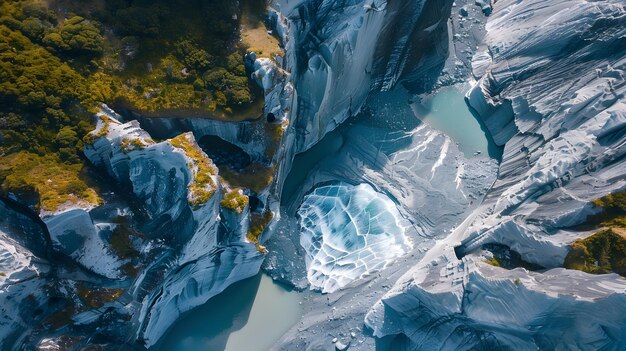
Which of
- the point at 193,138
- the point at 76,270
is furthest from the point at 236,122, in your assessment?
the point at 76,270

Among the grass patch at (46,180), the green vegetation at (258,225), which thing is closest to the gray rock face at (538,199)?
the green vegetation at (258,225)

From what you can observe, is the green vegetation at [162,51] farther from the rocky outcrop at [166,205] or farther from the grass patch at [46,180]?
the grass patch at [46,180]

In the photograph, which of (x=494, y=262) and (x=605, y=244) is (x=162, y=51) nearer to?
(x=494, y=262)

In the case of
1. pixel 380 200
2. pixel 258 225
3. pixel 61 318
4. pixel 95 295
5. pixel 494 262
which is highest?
pixel 494 262

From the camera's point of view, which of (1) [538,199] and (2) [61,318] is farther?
(1) [538,199]

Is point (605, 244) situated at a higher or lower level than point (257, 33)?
lower

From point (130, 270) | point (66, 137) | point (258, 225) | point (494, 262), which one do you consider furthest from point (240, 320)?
point (494, 262)
